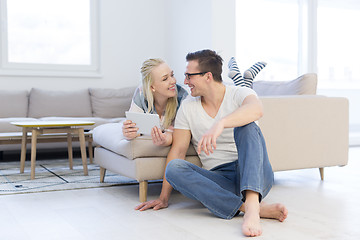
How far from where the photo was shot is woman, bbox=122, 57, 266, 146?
2520 mm

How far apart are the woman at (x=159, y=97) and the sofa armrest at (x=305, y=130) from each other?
69 cm

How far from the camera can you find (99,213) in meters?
2.34

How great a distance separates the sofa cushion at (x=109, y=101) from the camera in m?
5.51

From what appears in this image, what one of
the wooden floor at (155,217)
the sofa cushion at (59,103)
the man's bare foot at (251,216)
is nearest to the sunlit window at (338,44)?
the sofa cushion at (59,103)

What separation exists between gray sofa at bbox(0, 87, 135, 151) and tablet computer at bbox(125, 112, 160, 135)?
2.49 meters

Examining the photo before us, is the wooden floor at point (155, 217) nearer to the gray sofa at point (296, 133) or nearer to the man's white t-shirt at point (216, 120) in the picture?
the gray sofa at point (296, 133)

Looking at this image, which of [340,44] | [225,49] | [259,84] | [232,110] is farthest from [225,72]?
[232,110]

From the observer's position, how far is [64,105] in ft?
17.4

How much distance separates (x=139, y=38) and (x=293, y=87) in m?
3.19

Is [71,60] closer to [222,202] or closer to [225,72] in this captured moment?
[225,72]

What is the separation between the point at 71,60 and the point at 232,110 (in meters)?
3.98

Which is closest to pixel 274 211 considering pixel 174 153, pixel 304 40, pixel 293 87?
pixel 174 153

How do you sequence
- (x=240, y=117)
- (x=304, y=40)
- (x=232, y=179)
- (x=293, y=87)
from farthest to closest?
(x=304, y=40) → (x=293, y=87) → (x=232, y=179) → (x=240, y=117)

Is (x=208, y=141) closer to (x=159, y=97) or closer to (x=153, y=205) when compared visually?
(x=153, y=205)
